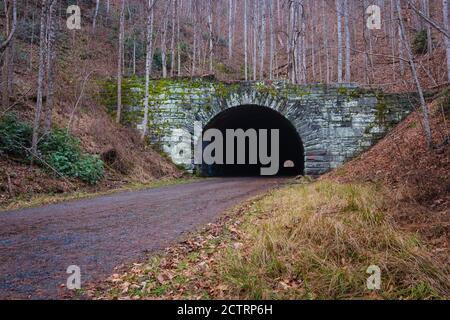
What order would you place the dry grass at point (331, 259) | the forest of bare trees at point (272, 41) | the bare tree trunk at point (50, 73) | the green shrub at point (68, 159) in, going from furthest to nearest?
the forest of bare trees at point (272, 41)
the bare tree trunk at point (50, 73)
the green shrub at point (68, 159)
the dry grass at point (331, 259)

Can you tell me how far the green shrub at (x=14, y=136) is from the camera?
980cm

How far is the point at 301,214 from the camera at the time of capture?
5.19m

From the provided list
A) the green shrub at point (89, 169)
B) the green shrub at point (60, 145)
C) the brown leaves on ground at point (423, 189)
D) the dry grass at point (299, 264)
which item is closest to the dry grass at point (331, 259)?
the dry grass at point (299, 264)

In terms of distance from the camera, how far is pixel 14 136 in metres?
9.97

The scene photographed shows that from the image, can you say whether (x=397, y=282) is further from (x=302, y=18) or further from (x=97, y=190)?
(x=302, y=18)

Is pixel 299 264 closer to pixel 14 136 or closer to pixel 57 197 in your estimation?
pixel 57 197

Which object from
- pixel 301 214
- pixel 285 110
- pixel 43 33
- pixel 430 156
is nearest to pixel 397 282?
pixel 301 214

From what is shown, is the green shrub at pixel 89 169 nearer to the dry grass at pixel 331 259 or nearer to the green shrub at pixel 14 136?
the green shrub at pixel 14 136

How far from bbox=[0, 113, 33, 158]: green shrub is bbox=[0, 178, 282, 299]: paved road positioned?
2892 mm

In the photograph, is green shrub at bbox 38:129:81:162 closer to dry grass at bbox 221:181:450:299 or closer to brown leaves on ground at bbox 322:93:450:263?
dry grass at bbox 221:181:450:299

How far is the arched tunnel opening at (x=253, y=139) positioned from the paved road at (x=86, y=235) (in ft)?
28.5

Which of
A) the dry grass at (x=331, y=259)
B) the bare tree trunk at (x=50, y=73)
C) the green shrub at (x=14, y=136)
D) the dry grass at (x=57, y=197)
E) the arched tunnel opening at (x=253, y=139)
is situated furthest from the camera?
the arched tunnel opening at (x=253, y=139)

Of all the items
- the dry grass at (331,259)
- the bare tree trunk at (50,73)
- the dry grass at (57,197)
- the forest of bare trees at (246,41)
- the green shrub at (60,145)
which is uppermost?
the forest of bare trees at (246,41)

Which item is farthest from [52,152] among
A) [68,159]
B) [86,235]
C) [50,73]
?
[86,235]
